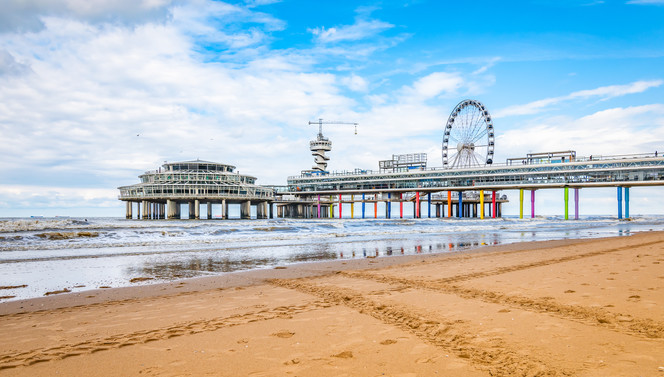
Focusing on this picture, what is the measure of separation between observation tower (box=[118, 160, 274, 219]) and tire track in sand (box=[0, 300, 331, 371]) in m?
75.8

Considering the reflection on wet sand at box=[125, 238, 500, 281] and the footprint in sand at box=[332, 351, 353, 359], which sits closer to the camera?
the footprint in sand at box=[332, 351, 353, 359]

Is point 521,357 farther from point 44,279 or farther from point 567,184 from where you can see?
point 567,184

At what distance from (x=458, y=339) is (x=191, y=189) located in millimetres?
81356

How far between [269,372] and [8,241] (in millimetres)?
26043

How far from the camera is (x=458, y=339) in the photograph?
4461 millimetres

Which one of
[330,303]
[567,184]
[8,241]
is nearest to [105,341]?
[330,303]

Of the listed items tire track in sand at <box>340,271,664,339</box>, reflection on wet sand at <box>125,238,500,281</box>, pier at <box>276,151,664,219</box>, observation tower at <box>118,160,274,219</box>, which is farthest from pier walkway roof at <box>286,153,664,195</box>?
tire track in sand at <box>340,271,664,339</box>

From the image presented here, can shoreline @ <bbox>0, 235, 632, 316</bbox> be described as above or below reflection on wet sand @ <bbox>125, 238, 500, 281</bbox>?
above

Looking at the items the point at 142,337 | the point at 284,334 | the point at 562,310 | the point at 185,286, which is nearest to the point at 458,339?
the point at 284,334

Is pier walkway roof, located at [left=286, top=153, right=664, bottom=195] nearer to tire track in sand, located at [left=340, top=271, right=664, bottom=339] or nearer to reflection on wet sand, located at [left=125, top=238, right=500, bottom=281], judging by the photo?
reflection on wet sand, located at [left=125, top=238, right=500, bottom=281]

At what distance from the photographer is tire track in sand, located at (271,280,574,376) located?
3547mm

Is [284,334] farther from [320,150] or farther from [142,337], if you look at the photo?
[320,150]

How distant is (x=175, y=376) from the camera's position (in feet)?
11.8

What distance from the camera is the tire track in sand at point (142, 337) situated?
4.22 meters
